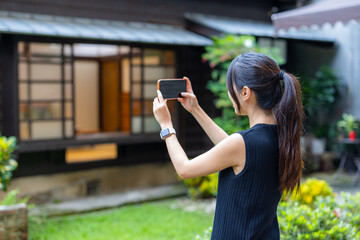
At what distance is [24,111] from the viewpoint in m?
6.92

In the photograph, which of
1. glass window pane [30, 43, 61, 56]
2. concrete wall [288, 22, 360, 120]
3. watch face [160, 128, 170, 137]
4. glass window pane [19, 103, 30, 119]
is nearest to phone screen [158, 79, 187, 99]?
watch face [160, 128, 170, 137]

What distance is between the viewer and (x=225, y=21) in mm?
9430

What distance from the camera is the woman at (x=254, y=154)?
1.82 meters

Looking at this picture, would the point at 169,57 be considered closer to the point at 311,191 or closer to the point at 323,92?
the point at 323,92

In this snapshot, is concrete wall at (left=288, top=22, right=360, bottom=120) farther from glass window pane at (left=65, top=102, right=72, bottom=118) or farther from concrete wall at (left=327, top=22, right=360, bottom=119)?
glass window pane at (left=65, top=102, right=72, bottom=118)

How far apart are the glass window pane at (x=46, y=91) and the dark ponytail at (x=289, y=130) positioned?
578 centimetres

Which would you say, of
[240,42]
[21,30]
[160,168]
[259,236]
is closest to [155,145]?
[160,168]

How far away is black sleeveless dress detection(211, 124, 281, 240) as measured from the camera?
1832mm

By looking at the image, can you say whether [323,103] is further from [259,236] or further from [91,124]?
[259,236]

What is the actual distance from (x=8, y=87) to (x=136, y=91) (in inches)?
87.7

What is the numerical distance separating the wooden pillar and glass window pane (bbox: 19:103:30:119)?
106 millimetres

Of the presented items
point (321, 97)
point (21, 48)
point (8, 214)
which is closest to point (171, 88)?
point (8, 214)

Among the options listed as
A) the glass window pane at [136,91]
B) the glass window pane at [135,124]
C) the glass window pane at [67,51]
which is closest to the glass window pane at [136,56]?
the glass window pane at [136,91]

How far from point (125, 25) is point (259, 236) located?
6833mm
